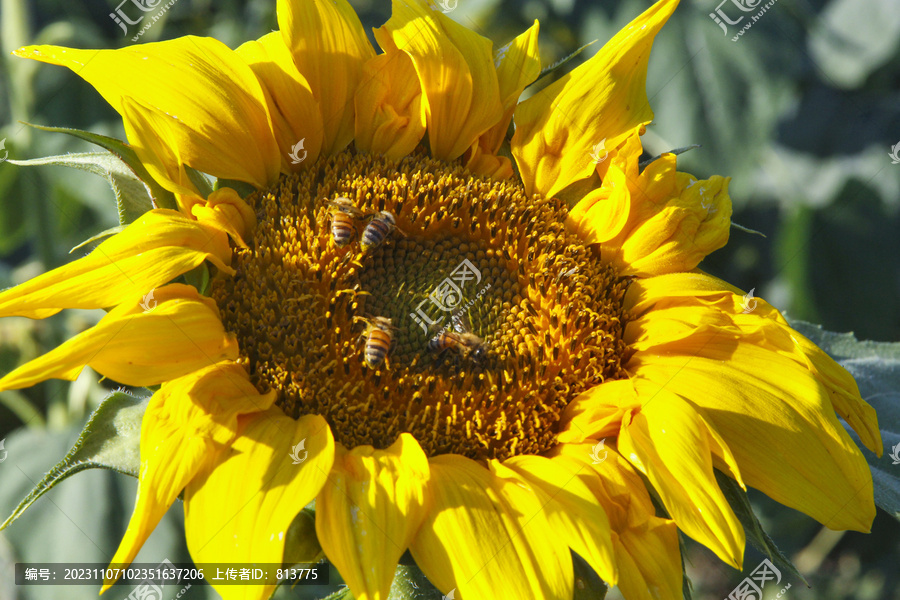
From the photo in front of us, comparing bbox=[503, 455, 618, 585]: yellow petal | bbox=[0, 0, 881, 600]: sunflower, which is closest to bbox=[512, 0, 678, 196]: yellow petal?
bbox=[0, 0, 881, 600]: sunflower

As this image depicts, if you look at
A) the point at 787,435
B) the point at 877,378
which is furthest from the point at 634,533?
the point at 877,378

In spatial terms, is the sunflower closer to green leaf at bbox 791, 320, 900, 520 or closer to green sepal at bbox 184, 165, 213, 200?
green sepal at bbox 184, 165, 213, 200

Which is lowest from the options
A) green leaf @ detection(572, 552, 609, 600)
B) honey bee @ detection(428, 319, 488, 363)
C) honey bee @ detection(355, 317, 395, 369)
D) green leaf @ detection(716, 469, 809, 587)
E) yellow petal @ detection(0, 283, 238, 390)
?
green leaf @ detection(572, 552, 609, 600)

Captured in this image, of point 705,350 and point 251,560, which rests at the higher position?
point 705,350

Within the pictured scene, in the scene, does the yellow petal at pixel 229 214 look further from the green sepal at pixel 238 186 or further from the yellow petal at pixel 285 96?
the yellow petal at pixel 285 96

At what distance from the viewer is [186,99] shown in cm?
196

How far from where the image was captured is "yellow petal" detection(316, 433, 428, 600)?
152 cm

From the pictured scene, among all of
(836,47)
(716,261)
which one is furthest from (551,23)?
(716,261)

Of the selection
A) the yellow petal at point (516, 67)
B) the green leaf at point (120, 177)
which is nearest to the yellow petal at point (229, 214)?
the green leaf at point (120, 177)

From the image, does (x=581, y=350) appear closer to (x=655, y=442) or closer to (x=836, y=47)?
(x=655, y=442)

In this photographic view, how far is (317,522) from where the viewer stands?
5.14 ft

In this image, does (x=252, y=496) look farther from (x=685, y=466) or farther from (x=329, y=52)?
(x=329, y=52)

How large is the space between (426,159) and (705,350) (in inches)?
35.0

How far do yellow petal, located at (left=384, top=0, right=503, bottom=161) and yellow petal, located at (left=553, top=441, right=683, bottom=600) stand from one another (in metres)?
0.96
